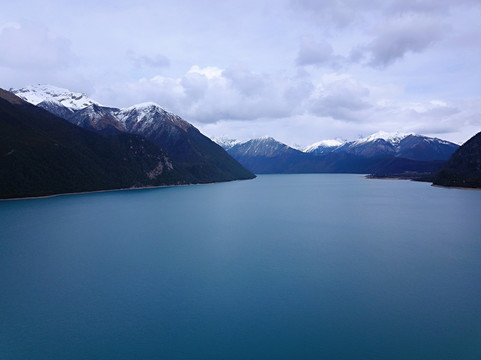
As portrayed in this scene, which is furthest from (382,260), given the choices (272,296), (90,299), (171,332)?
(90,299)

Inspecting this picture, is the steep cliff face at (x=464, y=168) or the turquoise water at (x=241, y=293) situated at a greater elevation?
the steep cliff face at (x=464, y=168)

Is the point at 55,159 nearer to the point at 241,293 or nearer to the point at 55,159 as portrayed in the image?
the point at 55,159

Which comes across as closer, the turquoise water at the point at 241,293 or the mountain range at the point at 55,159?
the turquoise water at the point at 241,293

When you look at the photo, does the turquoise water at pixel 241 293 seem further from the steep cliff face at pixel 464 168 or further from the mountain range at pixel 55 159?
the steep cliff face at pixel 464 168

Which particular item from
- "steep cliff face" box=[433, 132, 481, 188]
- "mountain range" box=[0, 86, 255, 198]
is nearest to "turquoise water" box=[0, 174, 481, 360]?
"mountain range" box=[0, 86, 255, 198]

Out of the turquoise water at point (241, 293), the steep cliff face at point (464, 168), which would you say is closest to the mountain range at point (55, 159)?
the turquoise water at point (241, 293)

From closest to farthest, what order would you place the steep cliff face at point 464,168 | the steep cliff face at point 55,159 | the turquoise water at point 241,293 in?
the turquoise water at point 241,293
the steep cliff face at point 55,159
the steep cliff face at point 464,168

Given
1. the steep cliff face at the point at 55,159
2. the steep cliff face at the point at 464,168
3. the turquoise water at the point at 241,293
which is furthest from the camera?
the steep cliff face at the point at 464,168

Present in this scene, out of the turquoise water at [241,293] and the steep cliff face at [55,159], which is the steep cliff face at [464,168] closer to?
the turquoise water at [241,293]
